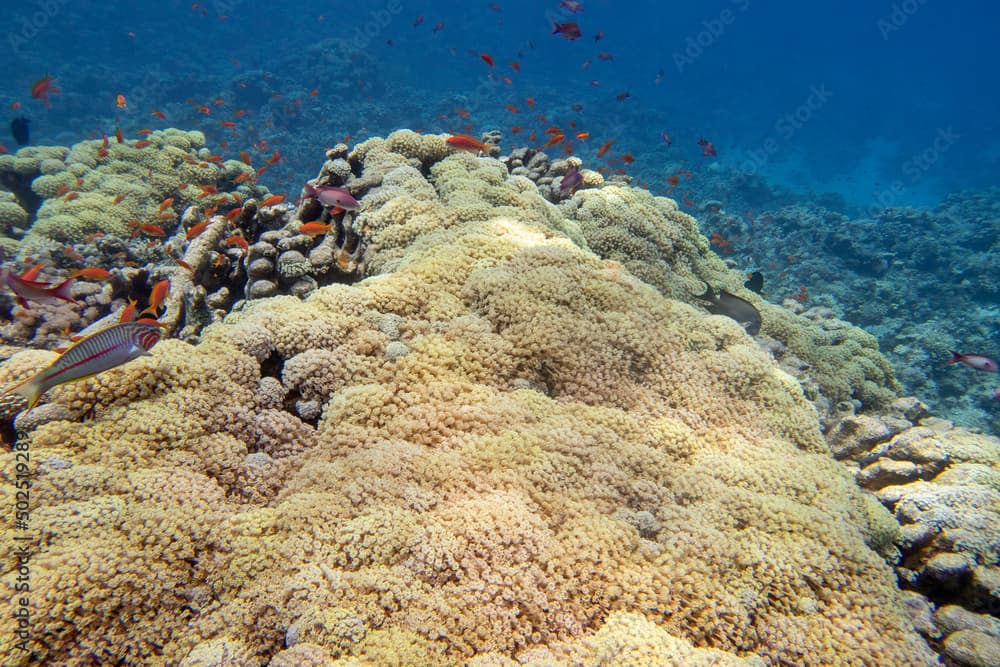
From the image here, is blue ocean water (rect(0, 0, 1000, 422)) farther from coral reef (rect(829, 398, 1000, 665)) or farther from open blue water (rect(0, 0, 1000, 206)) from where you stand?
coral reef (rect(829, 398, 1000, 665))

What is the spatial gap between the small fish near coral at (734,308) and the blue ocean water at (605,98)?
508 cm

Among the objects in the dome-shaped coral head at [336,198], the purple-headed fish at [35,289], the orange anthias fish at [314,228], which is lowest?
the purple-headed fish at [35,289]

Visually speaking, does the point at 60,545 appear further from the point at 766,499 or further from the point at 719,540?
the point at 766,499

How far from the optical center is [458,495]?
2607 mm

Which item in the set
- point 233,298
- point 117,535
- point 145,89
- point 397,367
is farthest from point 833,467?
point 145,89

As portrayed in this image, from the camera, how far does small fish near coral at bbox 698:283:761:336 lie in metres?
5.90

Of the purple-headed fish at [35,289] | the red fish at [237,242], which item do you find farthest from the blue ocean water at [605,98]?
the purple-headed fish at [35,289]

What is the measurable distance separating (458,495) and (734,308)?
15.7ft

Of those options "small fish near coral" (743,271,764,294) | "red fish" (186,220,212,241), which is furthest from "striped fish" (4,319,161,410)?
"small fish near coral" (743,271,764,294)

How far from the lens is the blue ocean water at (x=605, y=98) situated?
58.8 feet

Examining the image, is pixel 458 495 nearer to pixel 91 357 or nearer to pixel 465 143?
pixel 91 357

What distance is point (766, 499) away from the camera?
2939 millimetres

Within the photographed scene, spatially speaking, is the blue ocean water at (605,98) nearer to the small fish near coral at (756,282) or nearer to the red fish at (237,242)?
the small fish near coral at (756,282)

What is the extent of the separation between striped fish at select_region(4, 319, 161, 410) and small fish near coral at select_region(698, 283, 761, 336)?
590 centimetres
